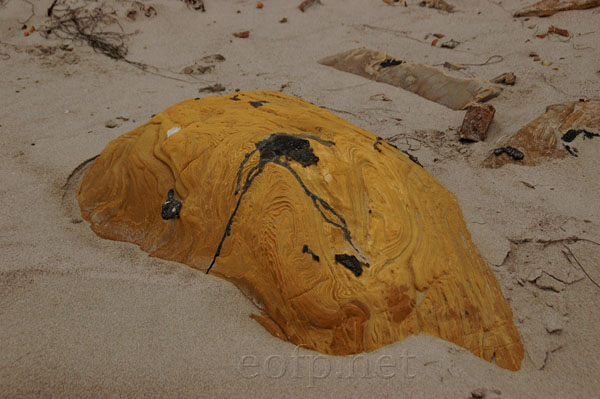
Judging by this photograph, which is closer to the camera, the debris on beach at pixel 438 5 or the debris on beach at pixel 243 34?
the debris on beach at pixel 243 34

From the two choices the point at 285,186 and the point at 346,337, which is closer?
the point at 346,337

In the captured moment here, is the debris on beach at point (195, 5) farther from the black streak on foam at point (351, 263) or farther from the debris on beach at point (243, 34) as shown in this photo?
the black streak on foam at point (351, 263)

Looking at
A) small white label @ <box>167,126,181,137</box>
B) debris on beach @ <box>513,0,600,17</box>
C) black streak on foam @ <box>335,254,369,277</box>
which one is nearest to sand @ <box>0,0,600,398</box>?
debris on beach @ <box>513,0,600,17</box>

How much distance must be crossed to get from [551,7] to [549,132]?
3.06 meters

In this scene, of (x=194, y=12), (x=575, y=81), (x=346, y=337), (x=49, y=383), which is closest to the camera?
(x=49, y=383)

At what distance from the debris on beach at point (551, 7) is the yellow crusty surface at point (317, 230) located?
4.17 metres

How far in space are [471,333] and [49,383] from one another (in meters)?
1.82

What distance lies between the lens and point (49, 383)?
1.73 m

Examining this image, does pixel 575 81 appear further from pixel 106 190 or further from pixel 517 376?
pixel 106 190

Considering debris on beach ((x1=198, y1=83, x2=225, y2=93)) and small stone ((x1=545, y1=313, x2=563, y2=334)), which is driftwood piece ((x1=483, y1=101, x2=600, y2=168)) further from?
debris on beach ((x1=198, y1=83, x2=225, y2=93))

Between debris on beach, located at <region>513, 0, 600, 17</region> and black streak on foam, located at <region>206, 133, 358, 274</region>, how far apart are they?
181 inches

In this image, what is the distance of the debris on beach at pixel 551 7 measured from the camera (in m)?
5.09

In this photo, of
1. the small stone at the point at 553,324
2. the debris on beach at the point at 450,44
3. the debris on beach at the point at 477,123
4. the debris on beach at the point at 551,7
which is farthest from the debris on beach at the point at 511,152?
the debris on beach at the point at 551,7

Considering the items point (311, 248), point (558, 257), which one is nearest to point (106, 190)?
point (311, 248)
